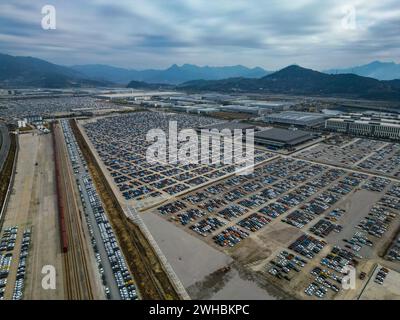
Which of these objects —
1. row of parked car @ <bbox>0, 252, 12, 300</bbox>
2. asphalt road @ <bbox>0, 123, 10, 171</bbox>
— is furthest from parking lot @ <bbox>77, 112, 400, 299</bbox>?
asphalt road @ <bbox>0, 123, 10, 171</bbox>

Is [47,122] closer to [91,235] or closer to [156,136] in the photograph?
[156,136]

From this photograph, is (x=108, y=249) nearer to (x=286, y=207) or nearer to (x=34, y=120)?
(x=286, y=207)

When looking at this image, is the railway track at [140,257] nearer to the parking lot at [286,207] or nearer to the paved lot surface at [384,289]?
the parking lot at [286,207]

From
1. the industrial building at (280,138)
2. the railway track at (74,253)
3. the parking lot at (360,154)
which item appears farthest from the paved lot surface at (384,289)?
the industrial building at (280,138)

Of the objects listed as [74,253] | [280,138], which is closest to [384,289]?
[74,253]

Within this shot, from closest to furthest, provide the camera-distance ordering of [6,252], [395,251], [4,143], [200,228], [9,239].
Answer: [6,252]
[395,251]
[9,239]
[200,228]
[4,143]

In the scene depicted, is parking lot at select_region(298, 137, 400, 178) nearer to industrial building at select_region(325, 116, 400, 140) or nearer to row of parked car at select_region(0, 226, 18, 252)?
industrial building at select_region(325, 116, 400, 140)
